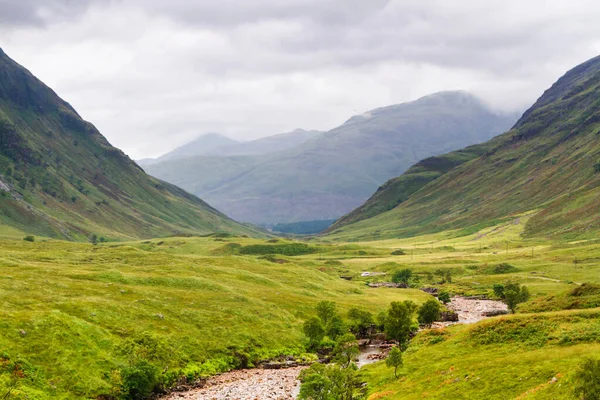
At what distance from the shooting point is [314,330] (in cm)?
9962

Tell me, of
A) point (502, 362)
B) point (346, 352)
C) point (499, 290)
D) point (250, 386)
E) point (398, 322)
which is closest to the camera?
point (502, 362)

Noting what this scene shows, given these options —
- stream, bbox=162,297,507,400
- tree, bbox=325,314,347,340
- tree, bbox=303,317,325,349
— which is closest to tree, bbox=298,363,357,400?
stream, bbox=162,297,507,400

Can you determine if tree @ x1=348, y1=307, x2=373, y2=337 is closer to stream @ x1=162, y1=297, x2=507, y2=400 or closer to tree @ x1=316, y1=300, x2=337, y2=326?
tree @ x1=316, y1=300, x2=337, y2=326

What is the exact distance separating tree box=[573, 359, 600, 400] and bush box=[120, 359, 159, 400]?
53214 mm

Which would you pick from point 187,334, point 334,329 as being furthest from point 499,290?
point 187,334

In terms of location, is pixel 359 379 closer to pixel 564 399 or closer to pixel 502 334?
pixel 502 334

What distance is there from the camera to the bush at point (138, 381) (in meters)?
68.2

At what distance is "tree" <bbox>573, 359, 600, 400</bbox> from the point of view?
3812 centimetres

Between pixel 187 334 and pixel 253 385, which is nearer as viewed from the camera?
pixel 253 385

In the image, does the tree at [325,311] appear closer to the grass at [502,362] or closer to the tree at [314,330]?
the tree at [314,330]

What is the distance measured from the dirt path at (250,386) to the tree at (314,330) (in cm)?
1366

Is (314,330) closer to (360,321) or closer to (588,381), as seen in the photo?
(360,321)

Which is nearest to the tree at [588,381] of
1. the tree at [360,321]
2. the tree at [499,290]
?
the tree at [360,321]

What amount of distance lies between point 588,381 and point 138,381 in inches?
2165
